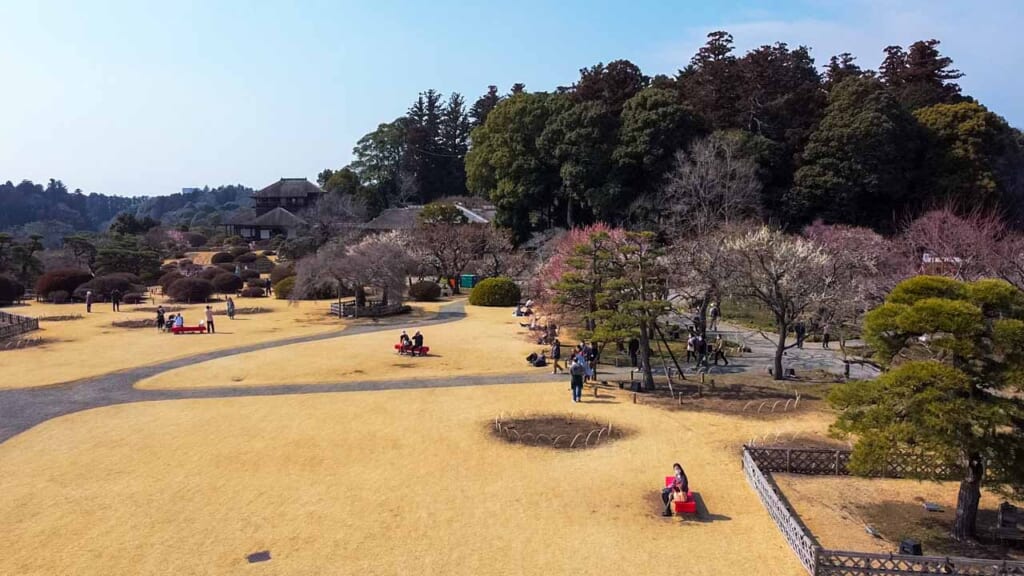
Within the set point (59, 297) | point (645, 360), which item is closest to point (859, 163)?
point (645, 360)

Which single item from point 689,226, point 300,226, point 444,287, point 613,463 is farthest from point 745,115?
point 300,226

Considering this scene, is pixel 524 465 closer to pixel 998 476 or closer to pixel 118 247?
pixel 998 476

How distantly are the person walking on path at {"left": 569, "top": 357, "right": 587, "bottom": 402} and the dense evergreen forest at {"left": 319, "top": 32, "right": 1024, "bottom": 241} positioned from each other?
93.1 ft

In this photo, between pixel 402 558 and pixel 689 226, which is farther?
pixel 689 226

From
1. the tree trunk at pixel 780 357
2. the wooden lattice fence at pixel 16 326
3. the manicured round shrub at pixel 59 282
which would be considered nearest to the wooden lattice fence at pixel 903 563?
the tree trunk at pixel 780 357

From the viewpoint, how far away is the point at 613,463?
50.6ft

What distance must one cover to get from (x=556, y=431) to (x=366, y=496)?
6088mm

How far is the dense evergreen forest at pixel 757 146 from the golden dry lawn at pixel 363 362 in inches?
881

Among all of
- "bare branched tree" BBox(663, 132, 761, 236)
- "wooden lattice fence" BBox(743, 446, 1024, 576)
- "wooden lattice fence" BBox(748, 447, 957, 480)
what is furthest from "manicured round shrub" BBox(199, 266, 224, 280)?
"wooden lattice fence" BBox(743, 446, 1024, 576)

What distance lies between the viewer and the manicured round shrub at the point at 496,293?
144ft

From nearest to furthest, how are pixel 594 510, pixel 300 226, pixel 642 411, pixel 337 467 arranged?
1. pixel 594 510
2. pixel 337 467
3. pixel 642 411
4. pixel 300 226

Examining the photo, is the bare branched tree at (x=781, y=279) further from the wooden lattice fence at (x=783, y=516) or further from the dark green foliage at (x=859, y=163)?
the dark green foliage at (x=859, y=163)

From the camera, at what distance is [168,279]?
53.2m

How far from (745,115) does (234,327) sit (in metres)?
44.2
